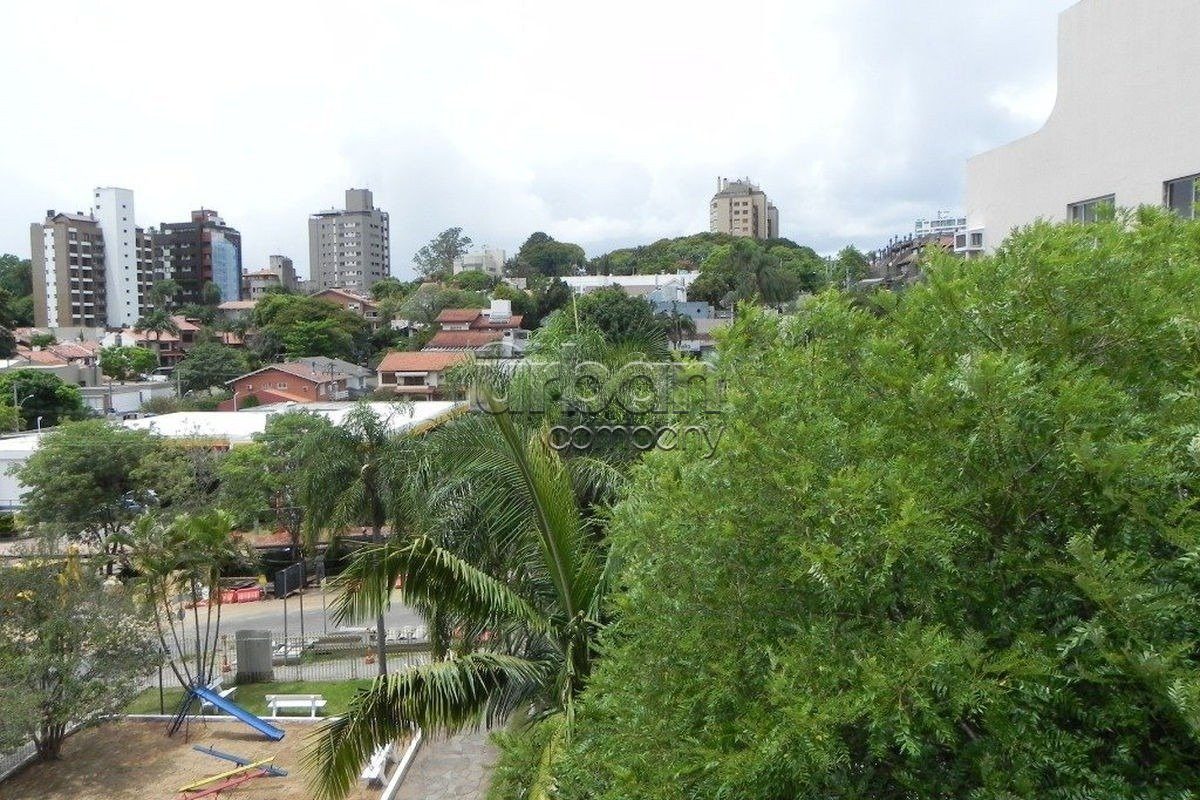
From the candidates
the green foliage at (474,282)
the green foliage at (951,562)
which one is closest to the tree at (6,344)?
the green foliage at (474,282)

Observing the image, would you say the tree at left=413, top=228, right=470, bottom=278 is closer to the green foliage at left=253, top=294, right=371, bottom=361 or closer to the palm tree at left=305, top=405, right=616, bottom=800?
the green foliage at left=253, top=294, right=371, bottom=361

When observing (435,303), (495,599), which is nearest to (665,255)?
(435,303)

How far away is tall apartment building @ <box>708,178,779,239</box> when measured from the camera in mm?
115812

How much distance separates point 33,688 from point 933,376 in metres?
13.5

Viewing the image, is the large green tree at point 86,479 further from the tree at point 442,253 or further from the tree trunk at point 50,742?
the tree at point 442,253

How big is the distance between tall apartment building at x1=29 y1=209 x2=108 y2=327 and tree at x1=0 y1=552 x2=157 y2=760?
232ft

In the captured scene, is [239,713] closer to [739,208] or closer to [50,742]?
[50,742]

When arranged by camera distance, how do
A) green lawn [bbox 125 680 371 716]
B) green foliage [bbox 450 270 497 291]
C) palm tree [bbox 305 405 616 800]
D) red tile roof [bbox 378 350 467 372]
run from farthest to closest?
1. green foliage [bbox 450 270 497 291]
2. red tile roof [bbox 378 350 467 372]
3. green lawn [bbox 125 680 371 716]
4. palm tree [bbox 305 405 616 800]

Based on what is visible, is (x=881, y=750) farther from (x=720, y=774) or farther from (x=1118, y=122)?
(x=1118, y=122)

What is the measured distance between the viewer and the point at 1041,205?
565 inches

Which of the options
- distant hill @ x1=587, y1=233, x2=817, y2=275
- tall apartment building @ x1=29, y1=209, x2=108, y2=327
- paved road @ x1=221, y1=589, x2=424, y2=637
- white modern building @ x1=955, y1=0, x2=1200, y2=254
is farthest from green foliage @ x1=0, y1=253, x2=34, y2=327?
white modern building @ x1=955, y1=0, x2=1200, y2=254

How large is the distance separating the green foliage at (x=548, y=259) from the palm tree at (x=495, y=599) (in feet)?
288

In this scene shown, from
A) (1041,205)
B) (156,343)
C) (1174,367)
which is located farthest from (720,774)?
(156,343)

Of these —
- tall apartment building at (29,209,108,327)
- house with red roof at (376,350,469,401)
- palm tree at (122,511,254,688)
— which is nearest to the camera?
palm tree at (122,511,254,688)
